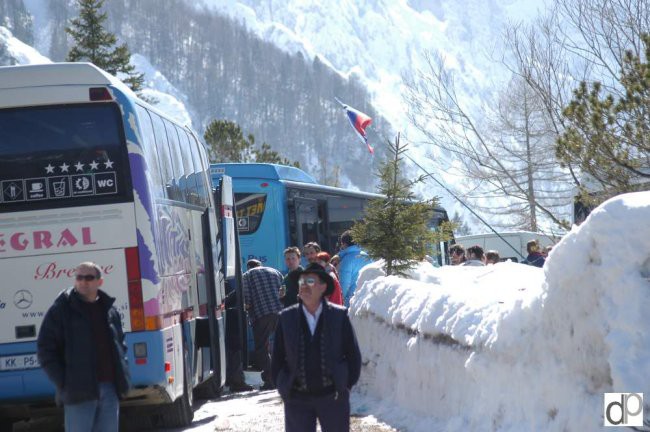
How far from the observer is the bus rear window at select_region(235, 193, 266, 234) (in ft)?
73.3

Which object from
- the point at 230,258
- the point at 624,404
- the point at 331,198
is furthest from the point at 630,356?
the point at 331,198

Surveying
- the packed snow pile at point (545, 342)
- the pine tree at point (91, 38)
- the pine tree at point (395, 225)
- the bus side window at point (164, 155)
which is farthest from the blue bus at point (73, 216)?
the pine tree at point (91, 38)

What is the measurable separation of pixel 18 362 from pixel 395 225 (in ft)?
20.5

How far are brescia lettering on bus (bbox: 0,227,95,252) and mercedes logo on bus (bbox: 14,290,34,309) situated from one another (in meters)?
0.42

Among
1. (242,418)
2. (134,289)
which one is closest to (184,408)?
(242,418)

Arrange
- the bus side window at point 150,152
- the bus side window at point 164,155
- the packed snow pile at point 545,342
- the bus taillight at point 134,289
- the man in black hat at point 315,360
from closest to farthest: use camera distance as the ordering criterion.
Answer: the packed snow pile at point 545,342 → the man in black hat at point 315,360 → the bus taillight at point 134,289 → the bus side window at point 150,152 → the bus side window at point 164,155

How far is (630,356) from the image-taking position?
253 inches

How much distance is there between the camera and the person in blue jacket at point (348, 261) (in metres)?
17.3

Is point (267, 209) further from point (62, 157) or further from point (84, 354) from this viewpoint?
point (84, 354)

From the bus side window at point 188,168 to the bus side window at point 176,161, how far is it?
0.80ft

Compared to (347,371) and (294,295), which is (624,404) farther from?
(294,295)

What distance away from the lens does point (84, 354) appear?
7.95m

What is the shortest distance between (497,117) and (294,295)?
2348cm

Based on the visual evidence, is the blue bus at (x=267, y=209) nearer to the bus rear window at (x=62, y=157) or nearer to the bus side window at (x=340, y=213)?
the bus side window at (x=340, y=213)
